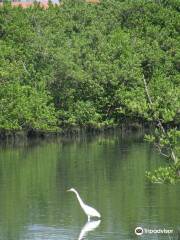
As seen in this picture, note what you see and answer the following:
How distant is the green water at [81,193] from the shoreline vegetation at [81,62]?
852cm

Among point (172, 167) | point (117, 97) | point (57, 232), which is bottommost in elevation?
point (57, 232)

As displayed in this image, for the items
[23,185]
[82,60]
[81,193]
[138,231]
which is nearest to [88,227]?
[138,231]

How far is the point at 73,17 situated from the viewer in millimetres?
67625

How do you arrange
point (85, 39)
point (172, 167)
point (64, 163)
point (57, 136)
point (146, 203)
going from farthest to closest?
1. point (85, 39)
2. point (57, 136)
3. point (64, 163)
4. point (146, 203)
5. point (172, 167)

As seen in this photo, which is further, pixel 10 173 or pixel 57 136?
pixel 57 136

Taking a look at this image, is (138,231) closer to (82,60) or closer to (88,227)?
(88,227)

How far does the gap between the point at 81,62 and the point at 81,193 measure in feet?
102

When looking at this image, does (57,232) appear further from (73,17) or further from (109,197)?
(73,17)

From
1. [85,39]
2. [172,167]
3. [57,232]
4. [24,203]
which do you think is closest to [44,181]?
[24,203]

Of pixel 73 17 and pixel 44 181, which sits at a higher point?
pixel 73 17

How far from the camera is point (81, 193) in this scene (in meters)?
30.0

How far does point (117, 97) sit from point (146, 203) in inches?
1244

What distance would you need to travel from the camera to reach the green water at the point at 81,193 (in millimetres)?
23797

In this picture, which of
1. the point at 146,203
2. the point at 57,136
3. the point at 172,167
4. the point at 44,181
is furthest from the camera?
the point at 57,136
